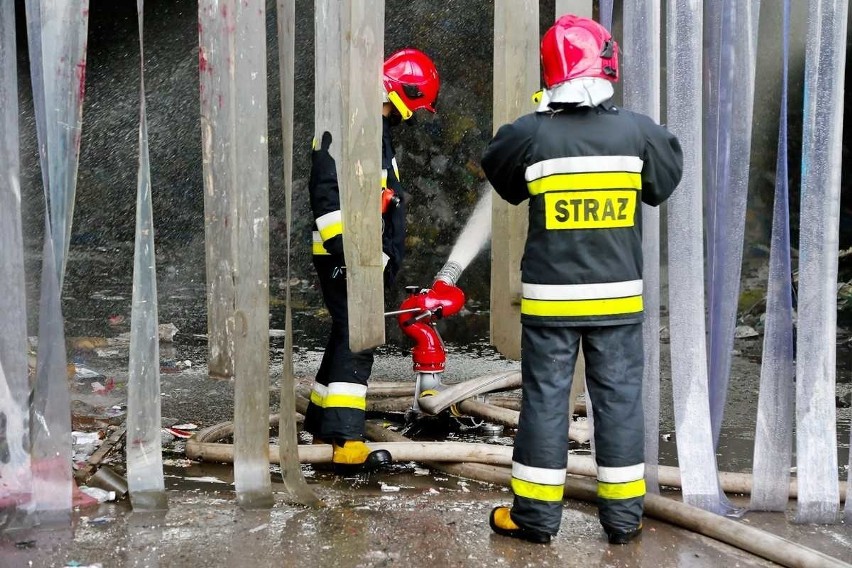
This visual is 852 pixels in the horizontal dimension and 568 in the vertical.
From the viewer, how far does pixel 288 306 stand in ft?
10.9

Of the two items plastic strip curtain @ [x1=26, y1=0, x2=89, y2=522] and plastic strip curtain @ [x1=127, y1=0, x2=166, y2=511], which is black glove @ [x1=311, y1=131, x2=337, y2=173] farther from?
plastic strip curtain @ [x1=26, y1=0, x2=89, y2=522]

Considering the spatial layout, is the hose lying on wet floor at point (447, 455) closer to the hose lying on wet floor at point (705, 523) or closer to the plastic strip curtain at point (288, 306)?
the hose lying on wet floor at point (705, 523)

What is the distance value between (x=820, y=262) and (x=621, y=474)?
1061 mm

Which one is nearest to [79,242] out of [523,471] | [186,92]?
[186,92]

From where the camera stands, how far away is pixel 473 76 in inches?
374

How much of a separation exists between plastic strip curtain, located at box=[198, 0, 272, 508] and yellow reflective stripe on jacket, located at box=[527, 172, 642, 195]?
963 mm

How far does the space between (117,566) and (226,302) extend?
3.00ft

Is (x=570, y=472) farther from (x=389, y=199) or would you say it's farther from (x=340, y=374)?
(x=389, y=199)

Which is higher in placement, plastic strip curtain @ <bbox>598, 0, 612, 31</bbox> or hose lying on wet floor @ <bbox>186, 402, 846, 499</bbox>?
plastic strip curtain @ <bbox>598, 0, 612, 31</bbox>

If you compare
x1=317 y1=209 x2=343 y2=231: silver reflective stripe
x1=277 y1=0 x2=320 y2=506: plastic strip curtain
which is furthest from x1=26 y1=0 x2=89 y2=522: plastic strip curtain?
x1=317 y1=209 x2=343 y2=231: silver reflective stripe

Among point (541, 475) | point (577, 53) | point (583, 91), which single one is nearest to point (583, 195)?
point (583, 91)

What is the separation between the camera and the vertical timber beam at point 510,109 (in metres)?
3.74

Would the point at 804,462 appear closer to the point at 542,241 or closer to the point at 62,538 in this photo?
the point at 542,241

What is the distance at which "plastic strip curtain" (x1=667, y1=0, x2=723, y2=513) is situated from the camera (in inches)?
138
